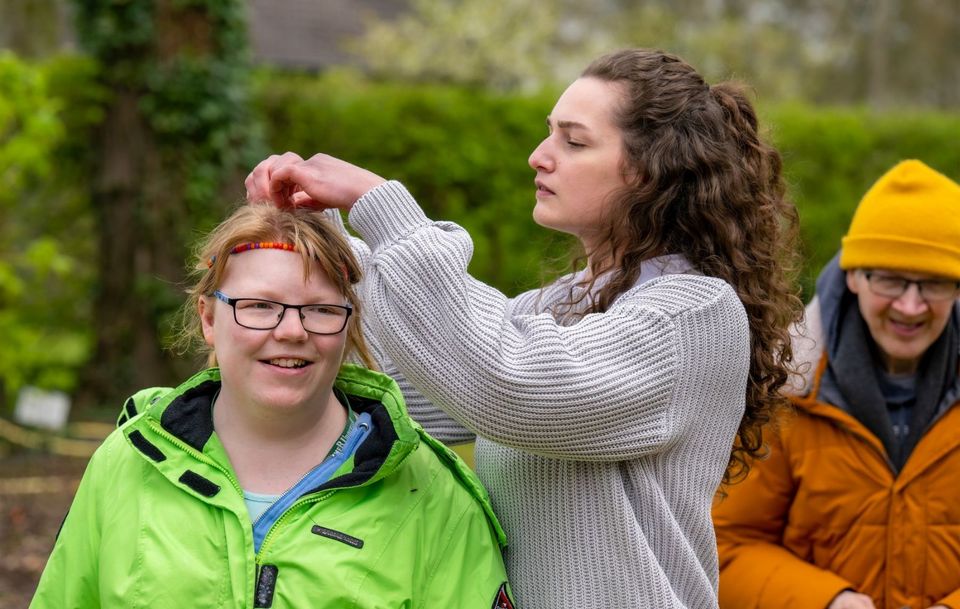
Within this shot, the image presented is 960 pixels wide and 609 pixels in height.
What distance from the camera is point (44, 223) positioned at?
329 inches

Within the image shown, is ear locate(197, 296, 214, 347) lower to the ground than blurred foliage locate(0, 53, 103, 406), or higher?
higher

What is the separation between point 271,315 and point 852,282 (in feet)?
5.52

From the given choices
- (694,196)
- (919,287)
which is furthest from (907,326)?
(694,196)

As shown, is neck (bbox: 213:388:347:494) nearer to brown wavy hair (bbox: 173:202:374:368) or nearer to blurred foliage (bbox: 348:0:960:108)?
brown wavy hair (bbox: 173:202:374:368)

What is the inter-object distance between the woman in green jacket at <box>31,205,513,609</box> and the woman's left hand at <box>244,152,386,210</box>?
0.13ft

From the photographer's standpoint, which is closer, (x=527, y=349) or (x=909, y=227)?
(x=527, y=349)

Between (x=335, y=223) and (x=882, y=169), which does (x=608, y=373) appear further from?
(x=882, y=169)

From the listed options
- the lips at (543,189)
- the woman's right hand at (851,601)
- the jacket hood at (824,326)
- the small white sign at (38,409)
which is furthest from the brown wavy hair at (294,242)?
the small white sign at (38,409)

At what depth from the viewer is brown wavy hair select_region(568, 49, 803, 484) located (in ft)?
8.00

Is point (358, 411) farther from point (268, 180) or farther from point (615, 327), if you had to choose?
point (615, 327)

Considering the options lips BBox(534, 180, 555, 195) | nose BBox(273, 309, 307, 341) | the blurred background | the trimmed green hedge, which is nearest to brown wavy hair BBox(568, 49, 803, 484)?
lips BBox(534, 180, 555, 195)

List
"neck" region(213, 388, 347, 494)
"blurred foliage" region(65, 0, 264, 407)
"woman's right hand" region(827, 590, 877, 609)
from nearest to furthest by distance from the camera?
"neck" region(213, 388, 347, 494), "woman's right hand" region(827, 590, 877, 609), "blurred foliage" region(65, 0, 264, 407)

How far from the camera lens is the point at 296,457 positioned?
2.42 m

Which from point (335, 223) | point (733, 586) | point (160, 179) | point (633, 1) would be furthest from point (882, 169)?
point (633, 1)
